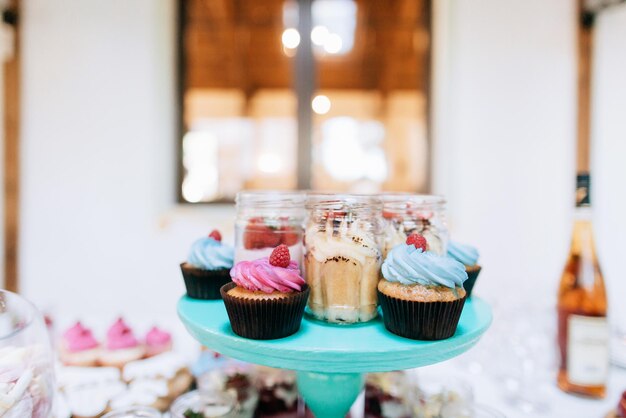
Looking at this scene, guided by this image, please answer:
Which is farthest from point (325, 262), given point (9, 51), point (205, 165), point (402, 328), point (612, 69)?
point (205, 165)

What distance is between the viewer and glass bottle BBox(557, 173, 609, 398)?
3.12 ft

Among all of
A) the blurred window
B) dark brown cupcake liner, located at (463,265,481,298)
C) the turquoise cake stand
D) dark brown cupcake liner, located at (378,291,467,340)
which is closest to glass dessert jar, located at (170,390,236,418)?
the turquoise cake stand

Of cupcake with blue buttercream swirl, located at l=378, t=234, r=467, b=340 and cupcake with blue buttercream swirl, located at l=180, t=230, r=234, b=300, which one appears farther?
cupcake with blue buttercream swirl, located at l=180, t=230, r=234, b=300

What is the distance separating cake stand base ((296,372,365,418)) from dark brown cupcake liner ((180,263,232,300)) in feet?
0.84

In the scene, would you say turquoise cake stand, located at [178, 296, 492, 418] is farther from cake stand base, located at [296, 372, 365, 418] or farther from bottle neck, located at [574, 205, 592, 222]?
bottle neck, located at [574, 205, 592, 222]

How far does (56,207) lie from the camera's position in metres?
2.17

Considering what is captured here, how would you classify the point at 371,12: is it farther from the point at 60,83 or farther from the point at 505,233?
the point at 60,83

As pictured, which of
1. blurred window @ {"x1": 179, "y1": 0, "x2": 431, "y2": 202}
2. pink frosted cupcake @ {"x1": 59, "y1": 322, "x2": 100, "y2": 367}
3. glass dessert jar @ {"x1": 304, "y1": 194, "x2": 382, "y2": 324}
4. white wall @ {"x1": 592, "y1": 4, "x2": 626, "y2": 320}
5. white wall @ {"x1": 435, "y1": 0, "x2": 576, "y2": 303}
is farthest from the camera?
blurred window @ {"x1": 179, "y1": 0, "x2": 431, "y2": 202}

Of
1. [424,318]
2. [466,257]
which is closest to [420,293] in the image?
[424,318]

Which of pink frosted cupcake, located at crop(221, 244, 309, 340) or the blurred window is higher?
the blurred window

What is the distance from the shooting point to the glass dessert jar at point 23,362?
0.60m

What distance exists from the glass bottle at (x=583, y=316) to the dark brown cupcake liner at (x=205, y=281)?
0.86 metres

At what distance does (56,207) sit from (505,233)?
2444 millimetres

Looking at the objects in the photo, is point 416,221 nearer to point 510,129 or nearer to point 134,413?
point 134,413
